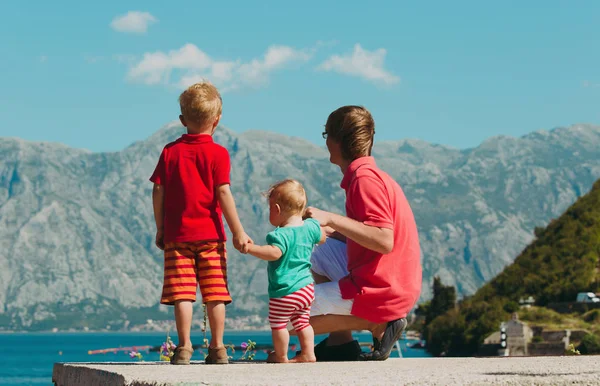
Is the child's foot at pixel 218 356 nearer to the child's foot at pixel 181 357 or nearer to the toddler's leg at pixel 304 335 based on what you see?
the child's foot at pixel 181 357

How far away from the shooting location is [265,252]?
324 inches

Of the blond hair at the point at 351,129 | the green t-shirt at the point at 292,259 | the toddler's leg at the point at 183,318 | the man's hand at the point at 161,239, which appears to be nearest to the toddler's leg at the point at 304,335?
the green t-shirt at the point at 292,259

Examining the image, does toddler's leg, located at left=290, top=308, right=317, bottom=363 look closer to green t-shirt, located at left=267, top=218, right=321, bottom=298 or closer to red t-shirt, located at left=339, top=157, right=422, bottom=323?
green t-shirt, located at left=267, top=218, right=321, bottom=298

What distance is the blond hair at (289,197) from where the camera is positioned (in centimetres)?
863

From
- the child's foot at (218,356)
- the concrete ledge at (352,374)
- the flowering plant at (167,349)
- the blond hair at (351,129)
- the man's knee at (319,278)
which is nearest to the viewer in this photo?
the concrete ledge at (352,374)

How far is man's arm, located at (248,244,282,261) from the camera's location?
818 cm

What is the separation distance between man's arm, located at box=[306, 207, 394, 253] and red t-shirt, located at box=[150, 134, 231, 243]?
0.89m

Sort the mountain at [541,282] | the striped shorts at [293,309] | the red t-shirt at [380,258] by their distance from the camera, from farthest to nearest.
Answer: the mountain at [541,282], the red t-shirt at [380,258], the striped shorts at [293,309]

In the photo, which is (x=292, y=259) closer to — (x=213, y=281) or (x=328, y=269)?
(x=213, y=281)

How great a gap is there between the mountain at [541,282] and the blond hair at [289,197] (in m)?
123

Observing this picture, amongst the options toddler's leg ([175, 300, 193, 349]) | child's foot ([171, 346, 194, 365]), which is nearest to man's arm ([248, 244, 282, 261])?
Result: toddler's leg ([175, 300, 193, 349])

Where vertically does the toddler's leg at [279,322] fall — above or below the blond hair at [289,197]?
below

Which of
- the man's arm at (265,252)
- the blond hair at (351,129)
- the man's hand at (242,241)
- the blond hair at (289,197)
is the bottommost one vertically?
the man's arm at (265,252)

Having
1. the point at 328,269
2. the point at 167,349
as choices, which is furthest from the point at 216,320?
the point at 167,349
